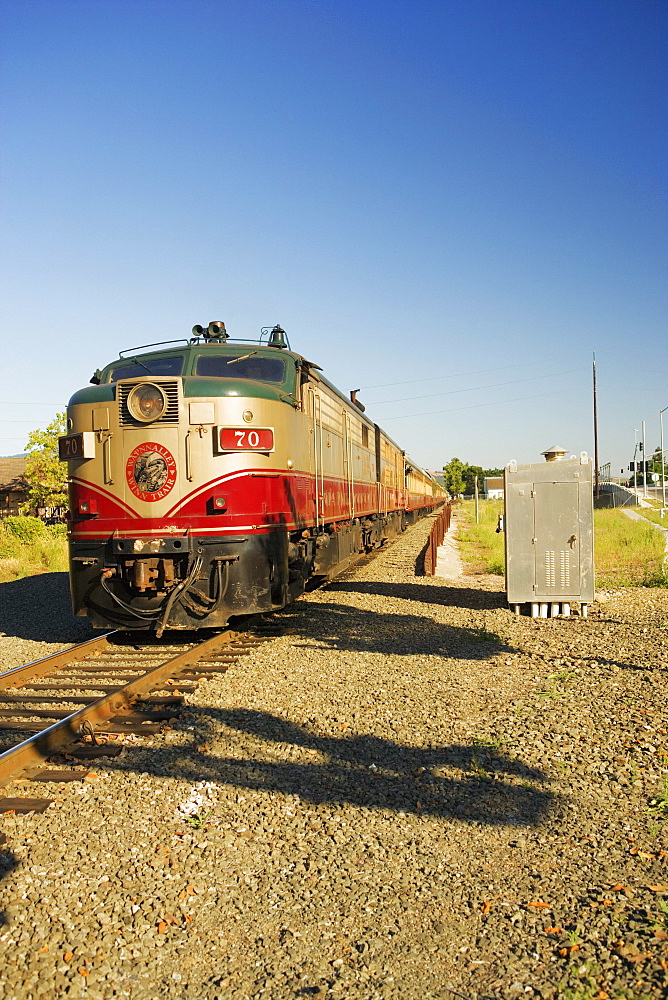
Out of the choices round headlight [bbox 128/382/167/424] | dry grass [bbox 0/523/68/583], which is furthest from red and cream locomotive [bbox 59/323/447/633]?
dry grass [bbox 0/523/68/583]

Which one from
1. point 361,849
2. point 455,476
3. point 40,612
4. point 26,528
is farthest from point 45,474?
point 455,476

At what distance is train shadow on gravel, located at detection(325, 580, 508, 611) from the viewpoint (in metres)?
11.8

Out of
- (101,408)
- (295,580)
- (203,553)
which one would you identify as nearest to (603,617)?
(295,580)

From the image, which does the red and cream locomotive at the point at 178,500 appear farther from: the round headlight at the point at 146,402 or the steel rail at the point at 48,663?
the steel rail at the point at 48,663

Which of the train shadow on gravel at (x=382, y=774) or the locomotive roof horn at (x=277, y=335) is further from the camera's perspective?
the locomotive roof horn at (x=277, y=335)

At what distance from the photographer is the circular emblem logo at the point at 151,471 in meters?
8.45

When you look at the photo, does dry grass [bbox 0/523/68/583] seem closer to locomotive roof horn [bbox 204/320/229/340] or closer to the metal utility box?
locomotive roof horn [bbox 204/320/229/340]

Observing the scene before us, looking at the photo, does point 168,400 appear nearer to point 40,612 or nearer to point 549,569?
point 40,612

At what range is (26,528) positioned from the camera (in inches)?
810

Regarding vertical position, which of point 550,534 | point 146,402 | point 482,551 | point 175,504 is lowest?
point 482,551

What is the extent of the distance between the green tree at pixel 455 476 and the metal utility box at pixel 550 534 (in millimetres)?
117100

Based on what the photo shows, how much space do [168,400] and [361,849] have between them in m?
5.73

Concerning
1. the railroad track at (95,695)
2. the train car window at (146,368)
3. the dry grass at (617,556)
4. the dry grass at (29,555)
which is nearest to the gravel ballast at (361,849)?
the railroad track at (95,695)

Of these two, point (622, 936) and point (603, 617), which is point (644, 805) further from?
point (603, 617)
